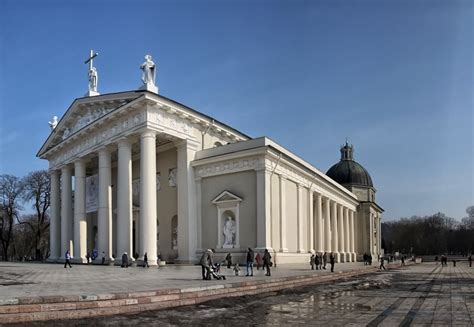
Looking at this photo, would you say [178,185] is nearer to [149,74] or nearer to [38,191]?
[149,74]

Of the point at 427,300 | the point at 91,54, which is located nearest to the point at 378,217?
the point at 91,54

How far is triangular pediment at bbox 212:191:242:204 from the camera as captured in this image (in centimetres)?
3356

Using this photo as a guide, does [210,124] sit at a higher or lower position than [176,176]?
higher

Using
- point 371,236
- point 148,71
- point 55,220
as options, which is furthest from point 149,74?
point 371,236

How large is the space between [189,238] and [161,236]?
14.4 ft

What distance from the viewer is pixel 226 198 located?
112ft

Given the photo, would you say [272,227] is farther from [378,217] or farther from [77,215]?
[378,217]

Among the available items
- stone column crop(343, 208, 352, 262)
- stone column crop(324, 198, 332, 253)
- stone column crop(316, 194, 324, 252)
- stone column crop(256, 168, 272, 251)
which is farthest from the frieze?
stone column crop(343, 208, 352, 262)

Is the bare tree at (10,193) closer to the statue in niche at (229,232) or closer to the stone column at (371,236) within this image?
the statue in niche at (229,232)

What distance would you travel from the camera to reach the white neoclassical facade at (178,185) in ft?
107

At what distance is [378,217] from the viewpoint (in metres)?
80.2

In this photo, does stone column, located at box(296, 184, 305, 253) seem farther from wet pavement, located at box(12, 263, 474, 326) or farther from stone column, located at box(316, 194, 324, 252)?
wet pavement, located at box(12, 263, 474, 326)

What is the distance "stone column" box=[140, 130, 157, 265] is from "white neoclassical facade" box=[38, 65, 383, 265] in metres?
0.07

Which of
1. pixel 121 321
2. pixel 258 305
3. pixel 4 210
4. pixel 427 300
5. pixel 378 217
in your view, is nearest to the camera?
pixel 121 321
